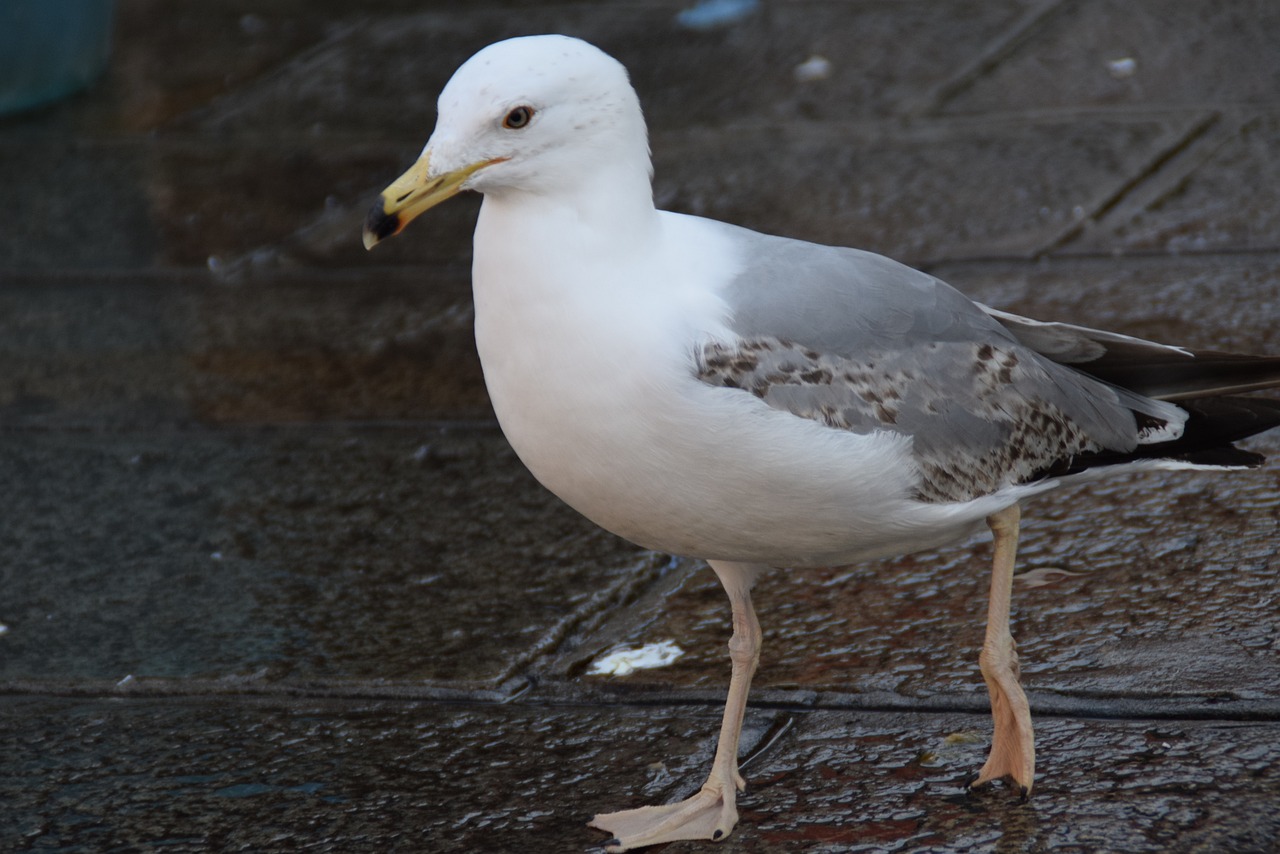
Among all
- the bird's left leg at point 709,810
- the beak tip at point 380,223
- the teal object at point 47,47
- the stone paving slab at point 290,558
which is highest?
the teal object at point 47,47

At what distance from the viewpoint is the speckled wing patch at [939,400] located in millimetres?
2912

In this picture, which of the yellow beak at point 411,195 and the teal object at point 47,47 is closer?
the yellow beak at point 411,195

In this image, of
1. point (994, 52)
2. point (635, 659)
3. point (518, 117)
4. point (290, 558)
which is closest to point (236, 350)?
point (290, 558)

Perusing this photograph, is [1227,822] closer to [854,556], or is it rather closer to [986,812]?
[986,812]

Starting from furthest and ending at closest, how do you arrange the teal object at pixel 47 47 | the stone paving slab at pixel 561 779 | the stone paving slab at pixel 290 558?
1. the teal object at pixel 47 47
2. the stone paving slab at pixel 290 558
3. the stone paving slab at pixel 561 779

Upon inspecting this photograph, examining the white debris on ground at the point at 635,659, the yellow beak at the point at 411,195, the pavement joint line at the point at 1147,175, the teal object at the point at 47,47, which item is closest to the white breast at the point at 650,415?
the yellow beak at the point at 411,195

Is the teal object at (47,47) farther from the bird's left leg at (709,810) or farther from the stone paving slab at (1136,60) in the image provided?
the bird's left leg at (709,810)

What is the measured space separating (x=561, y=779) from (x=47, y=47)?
6040mm

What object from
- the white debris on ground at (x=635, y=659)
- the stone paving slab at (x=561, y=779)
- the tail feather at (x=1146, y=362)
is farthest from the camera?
the white debris on ground at (x=635, y=659)

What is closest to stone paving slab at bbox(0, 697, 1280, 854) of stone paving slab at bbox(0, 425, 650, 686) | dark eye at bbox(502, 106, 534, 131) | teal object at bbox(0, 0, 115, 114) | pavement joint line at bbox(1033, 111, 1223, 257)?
stone paving slab at bbox(0, 425, 650, 686)

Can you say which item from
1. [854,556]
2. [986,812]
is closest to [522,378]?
[854,556]

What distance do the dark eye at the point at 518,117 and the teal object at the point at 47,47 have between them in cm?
569

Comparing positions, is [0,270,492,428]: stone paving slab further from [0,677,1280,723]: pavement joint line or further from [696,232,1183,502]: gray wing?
[696,232,1183,502]: gray wing

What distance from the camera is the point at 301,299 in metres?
5.95
